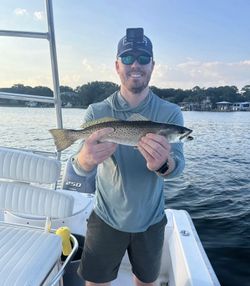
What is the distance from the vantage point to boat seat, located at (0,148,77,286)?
2.12m

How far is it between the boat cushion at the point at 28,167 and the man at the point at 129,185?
0.34 metres

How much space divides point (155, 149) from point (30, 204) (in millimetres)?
1172

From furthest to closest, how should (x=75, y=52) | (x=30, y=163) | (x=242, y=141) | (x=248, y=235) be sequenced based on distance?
(x=242, y=141) → (x=248, y=235) → (x=75, y=52) → (x=30, y=163)

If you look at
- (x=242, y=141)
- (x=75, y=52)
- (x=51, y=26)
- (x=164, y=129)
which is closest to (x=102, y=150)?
(x=164, y=129)

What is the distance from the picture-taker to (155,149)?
1931mm

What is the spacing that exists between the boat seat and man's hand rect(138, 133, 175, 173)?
824 millimetres

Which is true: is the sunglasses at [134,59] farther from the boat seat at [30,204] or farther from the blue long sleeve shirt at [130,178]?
the boat seat at [30,204]

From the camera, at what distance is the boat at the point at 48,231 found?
2043 mm

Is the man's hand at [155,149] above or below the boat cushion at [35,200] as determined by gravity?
above

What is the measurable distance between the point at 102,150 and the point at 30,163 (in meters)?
0.78

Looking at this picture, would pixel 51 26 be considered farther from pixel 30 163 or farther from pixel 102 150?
pixel 102 150

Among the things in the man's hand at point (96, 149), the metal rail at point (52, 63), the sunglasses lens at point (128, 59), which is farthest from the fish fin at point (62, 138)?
the metal rail at point (52, 63)

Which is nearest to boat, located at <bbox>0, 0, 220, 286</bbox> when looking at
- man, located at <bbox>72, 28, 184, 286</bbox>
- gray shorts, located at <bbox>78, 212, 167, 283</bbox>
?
gray shorts, located at <bbox>78, 212, 167, 283</bbox>

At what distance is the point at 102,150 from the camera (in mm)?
1990
